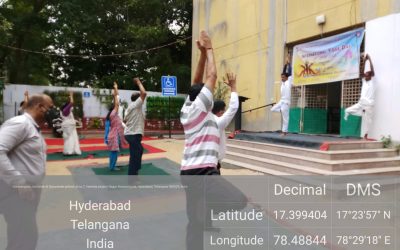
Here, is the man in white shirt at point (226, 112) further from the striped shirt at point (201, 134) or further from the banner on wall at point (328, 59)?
the banner on wall at point (328, 59)

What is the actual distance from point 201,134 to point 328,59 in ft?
27.5

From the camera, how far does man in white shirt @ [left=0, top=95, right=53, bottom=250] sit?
2.95m

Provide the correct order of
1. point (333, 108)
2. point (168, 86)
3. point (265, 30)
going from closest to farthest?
1. point (333, 108)
2. point (265, 30)
3. point (168, 86)

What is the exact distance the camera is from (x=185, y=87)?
76.3 ft

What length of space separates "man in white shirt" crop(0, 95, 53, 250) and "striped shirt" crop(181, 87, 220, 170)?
121 cm

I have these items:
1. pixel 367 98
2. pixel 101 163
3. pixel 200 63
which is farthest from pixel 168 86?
pixel 200 63

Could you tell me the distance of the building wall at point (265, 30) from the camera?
10.2 m

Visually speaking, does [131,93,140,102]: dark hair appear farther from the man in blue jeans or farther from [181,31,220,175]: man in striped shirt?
[181,31,220,175]: man in striped shirt

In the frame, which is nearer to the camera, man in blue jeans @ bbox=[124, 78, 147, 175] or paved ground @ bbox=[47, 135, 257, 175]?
man in blue jeans @ bbox=[124, 78, 147, 175]

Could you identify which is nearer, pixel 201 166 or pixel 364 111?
pixel 201 166

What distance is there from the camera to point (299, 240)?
147 inches

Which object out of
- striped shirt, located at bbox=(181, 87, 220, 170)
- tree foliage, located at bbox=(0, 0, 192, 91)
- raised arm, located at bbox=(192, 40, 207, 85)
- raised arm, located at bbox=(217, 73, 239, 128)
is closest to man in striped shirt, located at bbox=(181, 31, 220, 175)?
striped shirt, located at bbox=(181, 87, 220, 170)

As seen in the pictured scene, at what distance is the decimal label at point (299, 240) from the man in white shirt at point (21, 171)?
2198 millimetres

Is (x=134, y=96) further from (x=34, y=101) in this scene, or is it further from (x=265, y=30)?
(x=265, y=30)
